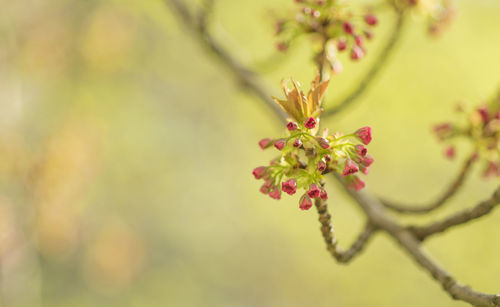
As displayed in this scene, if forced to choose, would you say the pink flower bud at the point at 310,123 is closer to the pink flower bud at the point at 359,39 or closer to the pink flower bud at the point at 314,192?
the pink flower bud at the point at 314,192

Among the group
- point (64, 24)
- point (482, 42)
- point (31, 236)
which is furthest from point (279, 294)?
point (64, 24)

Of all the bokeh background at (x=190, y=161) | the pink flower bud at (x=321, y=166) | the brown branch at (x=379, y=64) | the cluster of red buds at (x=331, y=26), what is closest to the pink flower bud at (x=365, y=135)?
the pink flower bud at (x=321, y=166)

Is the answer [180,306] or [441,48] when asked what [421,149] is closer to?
[441,48]

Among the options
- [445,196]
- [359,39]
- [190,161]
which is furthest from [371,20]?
[190,161]

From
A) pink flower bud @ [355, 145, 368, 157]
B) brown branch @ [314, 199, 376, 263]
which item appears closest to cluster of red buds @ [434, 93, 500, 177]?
brown branch @ [314, 199, 376, 263]

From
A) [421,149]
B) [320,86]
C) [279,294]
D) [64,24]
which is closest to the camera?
[320,86]

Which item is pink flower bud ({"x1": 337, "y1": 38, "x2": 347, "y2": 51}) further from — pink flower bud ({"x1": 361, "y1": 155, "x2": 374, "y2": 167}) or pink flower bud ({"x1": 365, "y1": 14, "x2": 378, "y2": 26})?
pink flower bud ({"x1": 361, "y1": 155, "x2": 374, "y2": 167})

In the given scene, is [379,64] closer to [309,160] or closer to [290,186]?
[309,160]
